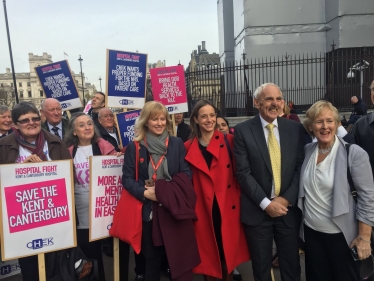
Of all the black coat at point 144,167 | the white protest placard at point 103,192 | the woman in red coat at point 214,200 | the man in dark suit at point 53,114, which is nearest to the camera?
the black coat at point 144,167

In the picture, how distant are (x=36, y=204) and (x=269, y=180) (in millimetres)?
2212

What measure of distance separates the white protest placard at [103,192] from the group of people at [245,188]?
36cm

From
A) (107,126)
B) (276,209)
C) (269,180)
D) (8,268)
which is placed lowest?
(8,268)

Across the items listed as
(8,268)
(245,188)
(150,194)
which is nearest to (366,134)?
(245,188)

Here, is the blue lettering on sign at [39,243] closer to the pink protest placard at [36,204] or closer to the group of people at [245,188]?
the pink protest placard at [36,204]

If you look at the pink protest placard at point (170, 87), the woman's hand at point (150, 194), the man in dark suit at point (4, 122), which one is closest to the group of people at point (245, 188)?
the woman's hand at point (150, 194)

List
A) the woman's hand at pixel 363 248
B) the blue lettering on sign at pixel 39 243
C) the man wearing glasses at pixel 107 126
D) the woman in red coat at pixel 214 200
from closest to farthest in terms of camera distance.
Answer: the woman's hand at pixel 363 248 < the blue lettering on sign at pixel 39 243 < the woman in red coat at pixel 214 200 < the man wearing glasses at pixel 107 126

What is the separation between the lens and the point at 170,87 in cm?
511

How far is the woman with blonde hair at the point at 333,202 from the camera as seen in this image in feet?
8.13

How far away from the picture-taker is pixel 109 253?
4.52 metres

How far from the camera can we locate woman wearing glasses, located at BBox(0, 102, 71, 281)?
117 inches

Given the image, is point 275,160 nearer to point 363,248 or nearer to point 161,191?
point 363,248

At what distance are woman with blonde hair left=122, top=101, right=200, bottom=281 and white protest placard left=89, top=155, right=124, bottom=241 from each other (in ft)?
1.26

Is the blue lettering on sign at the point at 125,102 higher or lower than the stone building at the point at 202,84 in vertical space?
lower
